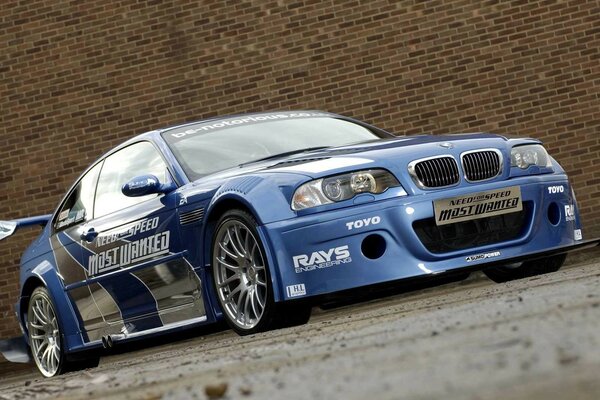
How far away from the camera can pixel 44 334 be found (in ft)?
28.9

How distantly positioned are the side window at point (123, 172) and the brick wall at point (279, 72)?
5.48 m

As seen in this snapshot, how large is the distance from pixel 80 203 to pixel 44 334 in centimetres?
96

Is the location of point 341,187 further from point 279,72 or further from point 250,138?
point 279,72

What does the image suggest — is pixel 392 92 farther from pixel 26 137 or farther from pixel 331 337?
pixel 331 337

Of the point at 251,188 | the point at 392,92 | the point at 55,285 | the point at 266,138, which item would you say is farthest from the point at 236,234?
the point at 392,92

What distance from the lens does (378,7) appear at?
13.7 meters

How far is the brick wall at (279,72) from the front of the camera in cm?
1359

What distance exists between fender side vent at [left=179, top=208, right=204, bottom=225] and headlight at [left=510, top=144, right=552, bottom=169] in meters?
1.73

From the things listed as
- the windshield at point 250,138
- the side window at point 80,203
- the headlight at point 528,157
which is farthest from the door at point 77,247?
the headlight at point 528,157

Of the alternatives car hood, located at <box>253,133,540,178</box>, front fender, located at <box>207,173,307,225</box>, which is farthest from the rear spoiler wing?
front fender, located at <box>207,173,307,225</box>

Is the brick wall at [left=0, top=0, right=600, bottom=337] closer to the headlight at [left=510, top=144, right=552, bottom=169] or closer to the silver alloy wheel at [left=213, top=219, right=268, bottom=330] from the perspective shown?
the headlight at [left=510, top=144, right=552, bottom=169]

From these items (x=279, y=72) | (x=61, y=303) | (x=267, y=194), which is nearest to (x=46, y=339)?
(x=61, y=303)

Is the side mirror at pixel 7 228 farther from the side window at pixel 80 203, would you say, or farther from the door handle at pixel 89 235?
the door handle at pixel 89 235

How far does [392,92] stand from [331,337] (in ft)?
28.3
